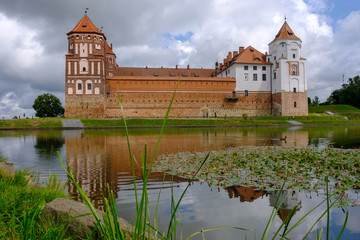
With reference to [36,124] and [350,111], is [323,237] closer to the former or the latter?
[36,124]

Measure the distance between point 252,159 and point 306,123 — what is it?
3319 cm

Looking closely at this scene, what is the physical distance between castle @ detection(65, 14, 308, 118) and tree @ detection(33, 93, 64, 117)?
1384 centimetres

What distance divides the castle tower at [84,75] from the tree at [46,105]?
45.5 ft

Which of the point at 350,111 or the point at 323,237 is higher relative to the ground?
the point at 350,111

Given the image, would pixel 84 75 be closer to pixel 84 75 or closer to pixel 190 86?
pixel 84 75

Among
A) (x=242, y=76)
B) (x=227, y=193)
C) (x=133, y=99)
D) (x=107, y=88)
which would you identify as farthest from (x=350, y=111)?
(x=227, y=193)

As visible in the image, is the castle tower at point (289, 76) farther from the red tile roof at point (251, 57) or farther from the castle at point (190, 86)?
the red tile roof at point (251, 57)

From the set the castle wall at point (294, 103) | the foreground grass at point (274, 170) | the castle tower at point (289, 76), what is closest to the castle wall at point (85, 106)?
the castle tower at point (289, 76)

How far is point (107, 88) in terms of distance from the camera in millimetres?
44781

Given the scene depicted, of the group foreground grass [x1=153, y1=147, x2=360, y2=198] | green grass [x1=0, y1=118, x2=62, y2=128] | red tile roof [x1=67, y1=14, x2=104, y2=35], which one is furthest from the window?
foreground grass [x1=153, y1=147, x2=360, y2=198]

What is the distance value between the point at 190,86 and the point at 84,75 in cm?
1760

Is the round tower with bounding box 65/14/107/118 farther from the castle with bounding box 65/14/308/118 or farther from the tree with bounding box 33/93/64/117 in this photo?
the tree with bounding box 33/93/64/117

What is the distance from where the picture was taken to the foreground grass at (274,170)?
232 inches

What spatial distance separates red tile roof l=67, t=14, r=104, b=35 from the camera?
4269cm
